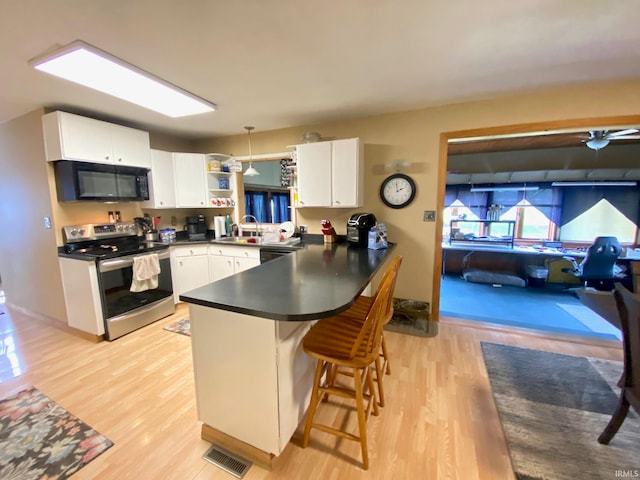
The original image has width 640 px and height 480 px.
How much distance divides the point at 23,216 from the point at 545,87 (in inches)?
219

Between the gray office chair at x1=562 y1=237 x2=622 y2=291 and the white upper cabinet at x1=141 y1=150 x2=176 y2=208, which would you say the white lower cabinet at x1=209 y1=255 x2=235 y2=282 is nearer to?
the white upper cabinet at x1=141 y1=150 x2=176 y2=208

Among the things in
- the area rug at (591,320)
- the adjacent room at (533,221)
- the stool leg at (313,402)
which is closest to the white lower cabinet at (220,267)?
the stool leg at (313,402)

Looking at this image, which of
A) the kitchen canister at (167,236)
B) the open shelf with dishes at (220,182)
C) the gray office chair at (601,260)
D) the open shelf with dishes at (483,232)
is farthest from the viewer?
the open shelf with dishes at (483,232)

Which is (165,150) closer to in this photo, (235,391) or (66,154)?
(66,154)

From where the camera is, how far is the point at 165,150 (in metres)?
3.81

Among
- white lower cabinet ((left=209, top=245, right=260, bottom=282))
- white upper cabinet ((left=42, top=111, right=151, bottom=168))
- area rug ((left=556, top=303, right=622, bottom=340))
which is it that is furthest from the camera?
white lower cabinet ((left=209, top=245, right=260, bottom=282))

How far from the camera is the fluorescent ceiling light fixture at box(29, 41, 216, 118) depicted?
5.45ft

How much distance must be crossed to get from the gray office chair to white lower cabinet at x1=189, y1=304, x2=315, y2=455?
540 centimetres

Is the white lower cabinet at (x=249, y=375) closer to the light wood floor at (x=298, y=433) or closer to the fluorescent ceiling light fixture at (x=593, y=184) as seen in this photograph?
the light wood floor at (x=298, y=433)

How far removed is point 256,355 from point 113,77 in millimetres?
2243

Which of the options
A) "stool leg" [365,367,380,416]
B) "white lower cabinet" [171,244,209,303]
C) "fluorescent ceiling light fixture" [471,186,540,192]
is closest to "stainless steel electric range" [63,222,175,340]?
"white lower cabinet" [171,244,209,303]

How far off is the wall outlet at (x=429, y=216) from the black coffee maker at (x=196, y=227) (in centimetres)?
315

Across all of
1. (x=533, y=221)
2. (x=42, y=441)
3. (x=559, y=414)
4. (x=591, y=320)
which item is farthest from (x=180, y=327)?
(x=533, y=221)

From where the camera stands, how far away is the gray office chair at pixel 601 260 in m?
4.23
